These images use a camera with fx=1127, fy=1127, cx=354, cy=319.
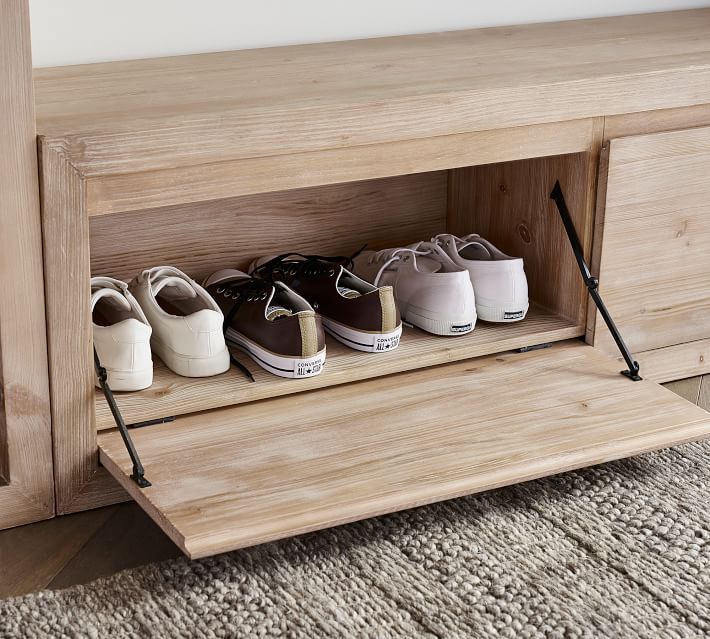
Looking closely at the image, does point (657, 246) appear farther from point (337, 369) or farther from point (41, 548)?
point (41, 548)

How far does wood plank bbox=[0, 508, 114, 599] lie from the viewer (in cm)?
114

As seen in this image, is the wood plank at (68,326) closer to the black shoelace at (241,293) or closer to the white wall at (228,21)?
the black shoelace at (241,293)

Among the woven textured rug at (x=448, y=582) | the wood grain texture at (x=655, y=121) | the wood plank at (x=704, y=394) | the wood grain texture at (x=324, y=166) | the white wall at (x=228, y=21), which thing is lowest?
the woven textured rug at (x=448, y=582)

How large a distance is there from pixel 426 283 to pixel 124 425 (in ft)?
1.56

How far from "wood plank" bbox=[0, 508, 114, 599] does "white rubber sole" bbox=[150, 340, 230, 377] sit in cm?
19

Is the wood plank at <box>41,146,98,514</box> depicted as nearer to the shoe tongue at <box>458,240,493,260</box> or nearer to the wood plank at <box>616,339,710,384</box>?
the shoe tongue at <box>458,240,493,260</box>

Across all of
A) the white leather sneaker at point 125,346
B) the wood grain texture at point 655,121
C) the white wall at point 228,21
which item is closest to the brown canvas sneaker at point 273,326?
the white leather sneaker at point 125,346

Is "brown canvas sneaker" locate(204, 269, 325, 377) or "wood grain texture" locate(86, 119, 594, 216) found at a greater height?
"wood grain texture" locate(86, 119, 594, 216)

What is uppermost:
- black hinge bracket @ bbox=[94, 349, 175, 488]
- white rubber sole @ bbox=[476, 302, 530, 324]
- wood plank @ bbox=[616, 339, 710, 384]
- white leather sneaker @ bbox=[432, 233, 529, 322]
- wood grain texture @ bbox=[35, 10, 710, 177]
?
wood grain texture @ bbox=[35, 10, 710, 177]

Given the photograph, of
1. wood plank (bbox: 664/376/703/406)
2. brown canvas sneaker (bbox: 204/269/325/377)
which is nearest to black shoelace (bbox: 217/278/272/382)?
brown canvas sneaker (bbox: 204/269/325/377)

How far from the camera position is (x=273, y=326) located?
1.36 meters

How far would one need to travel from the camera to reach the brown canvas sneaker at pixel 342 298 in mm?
1418

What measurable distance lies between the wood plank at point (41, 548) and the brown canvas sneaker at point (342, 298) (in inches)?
14.8

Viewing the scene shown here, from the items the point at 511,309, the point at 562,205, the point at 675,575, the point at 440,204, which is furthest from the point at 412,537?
the point at 440,204
